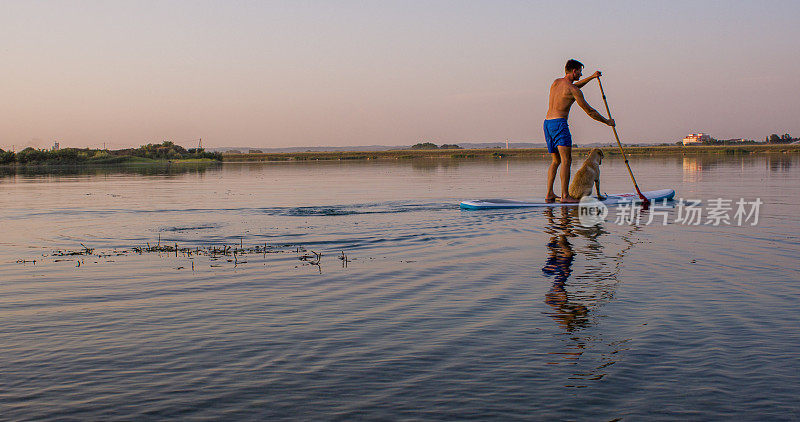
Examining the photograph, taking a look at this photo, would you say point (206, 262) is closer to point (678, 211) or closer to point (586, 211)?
point (586, 211)

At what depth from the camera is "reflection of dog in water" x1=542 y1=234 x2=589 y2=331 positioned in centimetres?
678

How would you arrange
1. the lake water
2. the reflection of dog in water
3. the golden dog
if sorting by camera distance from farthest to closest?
the golden dog, the reflection of dog in water, the lake water

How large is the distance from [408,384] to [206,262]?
23.2 ft

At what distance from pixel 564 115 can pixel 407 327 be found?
13652 mm

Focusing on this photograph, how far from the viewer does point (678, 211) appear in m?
18.5

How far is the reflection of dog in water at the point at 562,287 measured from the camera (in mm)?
6779

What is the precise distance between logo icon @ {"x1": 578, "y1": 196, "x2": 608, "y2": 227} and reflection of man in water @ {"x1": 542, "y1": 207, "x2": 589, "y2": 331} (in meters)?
1.56

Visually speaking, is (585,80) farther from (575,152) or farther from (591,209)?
(575,152)

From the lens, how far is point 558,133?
19.0 m

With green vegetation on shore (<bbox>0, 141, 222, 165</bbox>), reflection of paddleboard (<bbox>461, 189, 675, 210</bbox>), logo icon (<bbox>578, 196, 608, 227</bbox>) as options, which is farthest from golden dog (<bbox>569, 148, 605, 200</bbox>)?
green vegetation on shore (<bbox>0, 141, 222, 165</bbox>)

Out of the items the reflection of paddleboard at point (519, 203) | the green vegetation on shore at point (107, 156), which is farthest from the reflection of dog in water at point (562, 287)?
the green vegetation on shore at point (107, 156)

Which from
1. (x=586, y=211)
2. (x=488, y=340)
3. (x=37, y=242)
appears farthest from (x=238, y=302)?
(x=586, y=211)

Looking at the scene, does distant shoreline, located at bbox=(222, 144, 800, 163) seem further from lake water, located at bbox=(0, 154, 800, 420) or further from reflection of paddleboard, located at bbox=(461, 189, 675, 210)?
lake water, located at bbox=(0, 154, 800, 420)

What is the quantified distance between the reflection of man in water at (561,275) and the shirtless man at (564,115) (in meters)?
2.98
